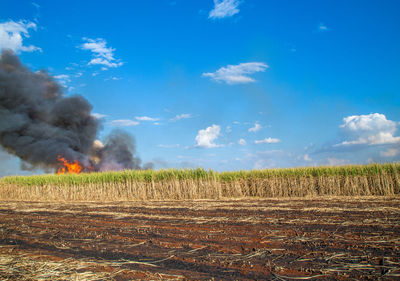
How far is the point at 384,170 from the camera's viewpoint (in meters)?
17.6

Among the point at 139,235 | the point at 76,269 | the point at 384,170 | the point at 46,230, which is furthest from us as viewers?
the point at 384,170

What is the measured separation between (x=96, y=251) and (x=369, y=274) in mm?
5078

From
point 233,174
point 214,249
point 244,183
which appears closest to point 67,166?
point 233,174

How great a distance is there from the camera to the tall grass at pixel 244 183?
698 inches

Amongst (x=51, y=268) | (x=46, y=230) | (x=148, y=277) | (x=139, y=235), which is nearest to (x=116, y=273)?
(x=148, y=277)

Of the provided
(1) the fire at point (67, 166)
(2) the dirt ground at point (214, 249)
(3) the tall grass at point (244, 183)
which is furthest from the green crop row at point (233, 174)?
(1) the fire at point (67, 166)

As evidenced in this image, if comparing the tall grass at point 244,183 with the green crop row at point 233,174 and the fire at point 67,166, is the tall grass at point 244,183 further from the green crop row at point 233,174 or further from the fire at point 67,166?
the fire at point 67,166

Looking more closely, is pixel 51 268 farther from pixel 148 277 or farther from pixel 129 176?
pixel 129 176

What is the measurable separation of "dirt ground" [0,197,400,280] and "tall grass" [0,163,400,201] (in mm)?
9008

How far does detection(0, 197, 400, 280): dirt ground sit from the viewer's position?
4.55 metres

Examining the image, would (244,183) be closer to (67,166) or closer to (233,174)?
(233,174)

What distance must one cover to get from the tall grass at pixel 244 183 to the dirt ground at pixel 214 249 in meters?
9.01

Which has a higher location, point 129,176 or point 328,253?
point 129,176

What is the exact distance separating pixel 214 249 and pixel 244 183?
13.8 meters
